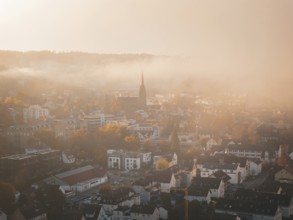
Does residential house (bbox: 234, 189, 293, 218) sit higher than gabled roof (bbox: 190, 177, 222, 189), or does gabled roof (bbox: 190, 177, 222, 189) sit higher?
gabled roof (bbox: 190, 177, 222, 189)

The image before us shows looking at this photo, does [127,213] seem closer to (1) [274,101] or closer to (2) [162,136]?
(2) [162,136]

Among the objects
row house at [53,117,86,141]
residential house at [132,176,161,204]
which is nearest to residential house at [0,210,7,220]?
residential house at [132,176,161,204]

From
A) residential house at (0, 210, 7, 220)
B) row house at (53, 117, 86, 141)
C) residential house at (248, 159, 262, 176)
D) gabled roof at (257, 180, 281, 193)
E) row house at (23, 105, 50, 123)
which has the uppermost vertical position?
row house at (23, 105, 50, 123)

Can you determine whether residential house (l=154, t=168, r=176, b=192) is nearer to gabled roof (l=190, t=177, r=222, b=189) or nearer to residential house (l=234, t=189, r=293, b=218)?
gabled roof (l=190, t=177, r=222, b=189)

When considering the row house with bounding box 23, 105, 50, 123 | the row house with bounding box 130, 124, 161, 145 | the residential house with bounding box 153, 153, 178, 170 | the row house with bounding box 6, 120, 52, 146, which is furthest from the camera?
the row house with bounding box 23, 105, 50, 123

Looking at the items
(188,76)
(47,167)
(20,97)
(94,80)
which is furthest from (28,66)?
(47,167)

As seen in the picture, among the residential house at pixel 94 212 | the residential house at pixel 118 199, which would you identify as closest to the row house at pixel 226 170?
Answer: the residential house at pixel 118 199

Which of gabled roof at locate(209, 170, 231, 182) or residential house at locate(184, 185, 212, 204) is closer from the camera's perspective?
residential house at locate(184, 185, 212, 204)

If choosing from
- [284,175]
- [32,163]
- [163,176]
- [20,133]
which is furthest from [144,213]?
[20,133]

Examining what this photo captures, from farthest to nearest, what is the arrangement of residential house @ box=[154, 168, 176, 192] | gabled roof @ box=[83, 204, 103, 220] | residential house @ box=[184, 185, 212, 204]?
residential house @ box=[154, 168, 176, 192] < residential house @ box=[184, 185, 212, 204] < gabled roof @ box=[83, 204, 103, 220]
